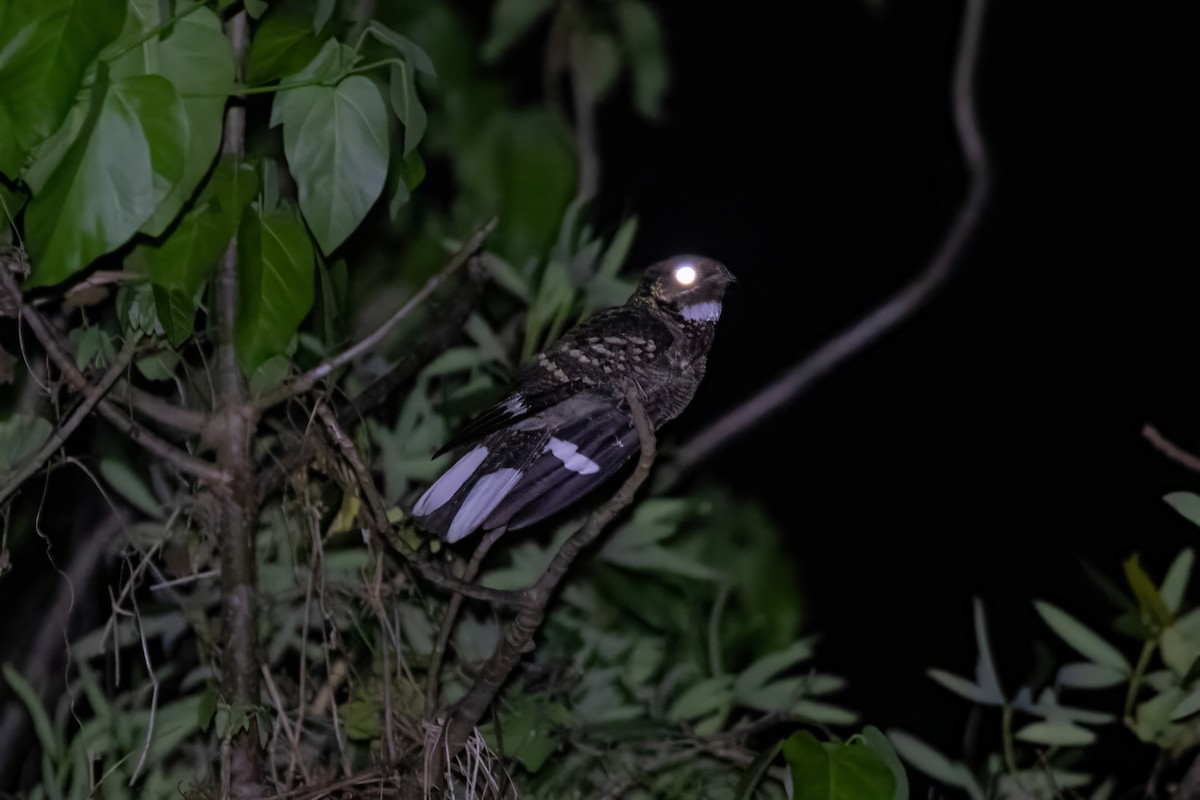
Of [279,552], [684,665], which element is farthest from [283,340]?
[684,665]

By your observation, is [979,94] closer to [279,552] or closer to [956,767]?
[956,767]

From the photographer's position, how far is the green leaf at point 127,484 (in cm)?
135

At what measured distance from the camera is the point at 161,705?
139 centimetres

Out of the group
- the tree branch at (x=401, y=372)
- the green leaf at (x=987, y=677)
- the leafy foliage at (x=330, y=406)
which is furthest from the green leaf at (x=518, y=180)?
the green leaf at (x=987, y=677)

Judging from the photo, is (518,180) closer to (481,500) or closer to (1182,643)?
(481,500)

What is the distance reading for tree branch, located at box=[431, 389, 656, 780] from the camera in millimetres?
880

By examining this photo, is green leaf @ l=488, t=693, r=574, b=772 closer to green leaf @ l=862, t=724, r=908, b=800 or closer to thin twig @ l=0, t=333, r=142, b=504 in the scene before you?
green leaf @ l=862, t=724, r=908, b=800

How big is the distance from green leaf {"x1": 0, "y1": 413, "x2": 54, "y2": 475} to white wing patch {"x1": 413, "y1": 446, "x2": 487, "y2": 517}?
0.47 meters

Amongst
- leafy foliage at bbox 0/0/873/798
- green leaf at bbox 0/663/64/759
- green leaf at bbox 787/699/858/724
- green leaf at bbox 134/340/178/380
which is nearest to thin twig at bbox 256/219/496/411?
leafy foliage at bbox 0/0/873/798

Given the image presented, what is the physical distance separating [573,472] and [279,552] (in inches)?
21.2

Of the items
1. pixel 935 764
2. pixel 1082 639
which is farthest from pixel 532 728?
pixel 1082 639

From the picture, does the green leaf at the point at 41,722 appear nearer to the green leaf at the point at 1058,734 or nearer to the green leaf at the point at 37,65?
the green leaf at the point at 37,65

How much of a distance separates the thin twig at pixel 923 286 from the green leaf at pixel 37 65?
1.17m

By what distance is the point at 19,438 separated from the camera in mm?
1160
